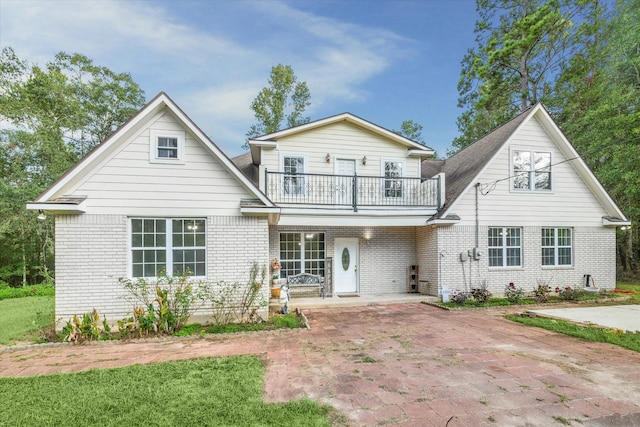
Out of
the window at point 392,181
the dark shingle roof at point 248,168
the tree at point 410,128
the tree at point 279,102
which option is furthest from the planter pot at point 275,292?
the tree at point 410,128

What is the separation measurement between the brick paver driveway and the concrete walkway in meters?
1.88

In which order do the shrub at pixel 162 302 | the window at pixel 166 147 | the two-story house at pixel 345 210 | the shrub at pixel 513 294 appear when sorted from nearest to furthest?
the shrub at pixel 162 302
the two-story house at pixel 345 210
the window at pixel 166 147
the shrub at pixel 513 294

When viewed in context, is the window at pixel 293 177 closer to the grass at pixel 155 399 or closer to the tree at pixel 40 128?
the grass at pixel 155 399

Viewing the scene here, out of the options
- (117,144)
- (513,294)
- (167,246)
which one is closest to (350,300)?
(513,294)

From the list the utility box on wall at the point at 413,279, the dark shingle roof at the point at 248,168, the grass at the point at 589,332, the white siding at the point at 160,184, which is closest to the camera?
the grass at the point at 589,332

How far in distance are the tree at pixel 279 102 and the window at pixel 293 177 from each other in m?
13.0

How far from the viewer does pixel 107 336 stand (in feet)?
21.9

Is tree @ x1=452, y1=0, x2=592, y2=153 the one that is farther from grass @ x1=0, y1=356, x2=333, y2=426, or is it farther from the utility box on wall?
grass @ x1=0, y1=356, x2=333, y2=426

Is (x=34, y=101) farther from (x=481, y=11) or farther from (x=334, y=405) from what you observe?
(x=481, y=11)

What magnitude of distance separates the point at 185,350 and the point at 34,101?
22578mm

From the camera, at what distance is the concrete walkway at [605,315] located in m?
7.41

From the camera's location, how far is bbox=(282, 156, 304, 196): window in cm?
1060

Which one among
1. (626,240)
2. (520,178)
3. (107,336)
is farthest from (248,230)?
(626,240)

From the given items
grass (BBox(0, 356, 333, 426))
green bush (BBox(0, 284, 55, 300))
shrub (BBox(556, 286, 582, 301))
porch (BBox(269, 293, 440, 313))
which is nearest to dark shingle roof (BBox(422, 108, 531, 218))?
porch (BBox(269, 293, 440, 313))
